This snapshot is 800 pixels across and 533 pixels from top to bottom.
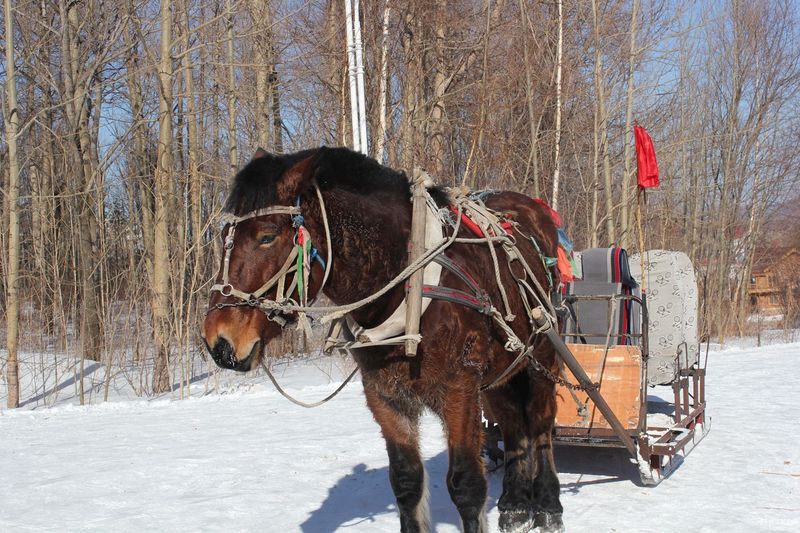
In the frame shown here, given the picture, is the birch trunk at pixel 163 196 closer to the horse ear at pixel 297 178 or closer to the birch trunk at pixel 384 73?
the birch trunk at pixel 384 73

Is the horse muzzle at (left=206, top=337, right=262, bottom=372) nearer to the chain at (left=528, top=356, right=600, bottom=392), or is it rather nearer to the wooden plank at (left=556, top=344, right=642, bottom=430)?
the chain at (left=528, top=356, right=600, bottom=392)

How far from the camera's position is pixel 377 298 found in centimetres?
337

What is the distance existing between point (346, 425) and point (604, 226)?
43.1ft

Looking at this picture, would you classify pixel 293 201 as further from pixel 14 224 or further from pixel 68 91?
pixel 68 91

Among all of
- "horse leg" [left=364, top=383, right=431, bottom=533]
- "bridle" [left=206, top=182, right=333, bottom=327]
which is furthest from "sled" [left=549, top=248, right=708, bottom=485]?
"bridle" [left=206, top=182, right=333, bottom=327]

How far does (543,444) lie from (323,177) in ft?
8.84

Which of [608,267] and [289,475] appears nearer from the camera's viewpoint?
[289,475]

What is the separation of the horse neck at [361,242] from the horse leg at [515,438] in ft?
6.47

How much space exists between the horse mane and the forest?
568cm

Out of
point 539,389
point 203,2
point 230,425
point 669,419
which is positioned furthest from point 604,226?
point 539,389

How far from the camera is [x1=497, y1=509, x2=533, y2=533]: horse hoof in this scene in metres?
4.74

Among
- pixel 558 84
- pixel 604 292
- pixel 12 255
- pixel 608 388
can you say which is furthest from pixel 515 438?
pixel 558 84

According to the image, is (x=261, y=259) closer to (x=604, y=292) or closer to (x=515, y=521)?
(x=515, y=521)

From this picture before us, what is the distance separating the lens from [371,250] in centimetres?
A: 336
